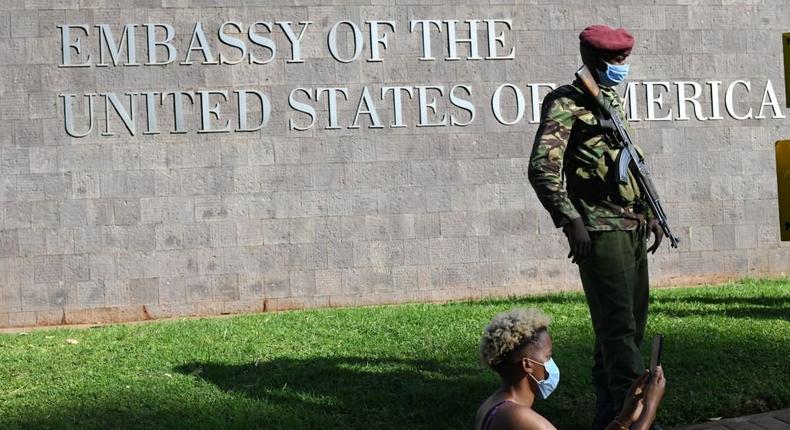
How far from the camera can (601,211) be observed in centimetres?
419

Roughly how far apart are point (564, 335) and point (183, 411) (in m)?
2.74

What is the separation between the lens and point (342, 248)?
9.09 metres

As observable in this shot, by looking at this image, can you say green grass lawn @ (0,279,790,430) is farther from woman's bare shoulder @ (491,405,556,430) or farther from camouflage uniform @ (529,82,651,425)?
woman's bare shoulder @ (491,405,556,430)

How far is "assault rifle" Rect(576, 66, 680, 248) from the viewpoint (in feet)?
13.8

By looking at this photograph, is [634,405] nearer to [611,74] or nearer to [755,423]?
[611,74]

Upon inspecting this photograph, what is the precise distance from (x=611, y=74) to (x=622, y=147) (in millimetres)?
342

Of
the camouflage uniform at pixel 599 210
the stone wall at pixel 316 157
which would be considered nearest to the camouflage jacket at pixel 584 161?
the camouflage uniform at pixel 599 210

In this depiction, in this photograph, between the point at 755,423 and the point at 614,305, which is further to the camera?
the point at 755,423

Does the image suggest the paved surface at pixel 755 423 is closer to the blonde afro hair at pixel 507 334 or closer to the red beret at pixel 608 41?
the red beret at pixel 608 41

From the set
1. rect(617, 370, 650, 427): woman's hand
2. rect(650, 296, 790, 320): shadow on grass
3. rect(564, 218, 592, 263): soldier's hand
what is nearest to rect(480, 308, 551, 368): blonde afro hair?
rect(617, 370, 650, 427): woman's hand

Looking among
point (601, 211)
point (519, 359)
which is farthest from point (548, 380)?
point (601, 211)

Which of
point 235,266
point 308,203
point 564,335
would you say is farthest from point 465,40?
point 564,335

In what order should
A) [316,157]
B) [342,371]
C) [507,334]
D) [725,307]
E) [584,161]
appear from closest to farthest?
[507,334] < [584,161] < [342,371] < [725,307] < [316,157]

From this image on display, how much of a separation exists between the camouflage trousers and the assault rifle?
23 cm
